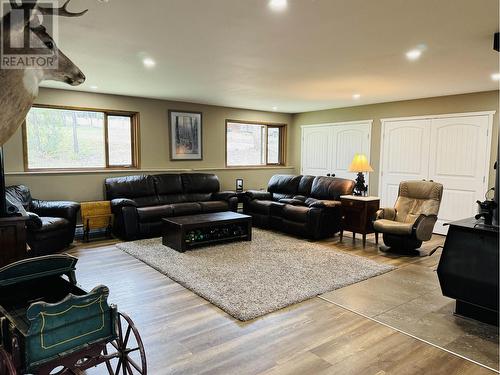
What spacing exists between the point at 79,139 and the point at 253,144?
3.93 m

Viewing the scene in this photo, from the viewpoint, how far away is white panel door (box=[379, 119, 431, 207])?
626 centimetres

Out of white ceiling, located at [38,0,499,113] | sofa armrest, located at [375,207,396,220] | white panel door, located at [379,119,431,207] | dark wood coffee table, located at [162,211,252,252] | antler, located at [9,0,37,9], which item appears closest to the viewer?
antler, located at [9,0,37,9]

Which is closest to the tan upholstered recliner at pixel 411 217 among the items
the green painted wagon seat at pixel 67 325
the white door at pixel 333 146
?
the white door at pixel 333 146

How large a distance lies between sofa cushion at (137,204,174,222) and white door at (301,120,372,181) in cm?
391

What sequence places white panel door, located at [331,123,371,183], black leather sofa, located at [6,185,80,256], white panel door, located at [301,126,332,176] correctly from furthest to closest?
white panel door, located at [301,126,332,176]
white panel door, located at [331,123,371,183]
black leather sofa, located at [6,185,80,256]

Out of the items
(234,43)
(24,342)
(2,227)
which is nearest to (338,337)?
(24,342)

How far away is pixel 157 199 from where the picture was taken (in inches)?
245

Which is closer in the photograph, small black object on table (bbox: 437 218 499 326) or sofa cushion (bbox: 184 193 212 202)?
small black object on table (bbox: 437 218 499 326)

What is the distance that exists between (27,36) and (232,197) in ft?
17.1

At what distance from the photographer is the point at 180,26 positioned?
110 inches

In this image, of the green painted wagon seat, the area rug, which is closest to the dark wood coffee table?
the area rug

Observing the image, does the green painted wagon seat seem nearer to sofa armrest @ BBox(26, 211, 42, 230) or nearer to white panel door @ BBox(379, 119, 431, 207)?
sofa armrest @ BBox(26, 211, 42, 230)

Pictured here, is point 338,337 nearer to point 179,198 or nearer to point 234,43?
point 234,43

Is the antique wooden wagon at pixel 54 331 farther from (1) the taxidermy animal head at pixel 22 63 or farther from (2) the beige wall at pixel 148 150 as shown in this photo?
(2) the beige wall at pixel 148 150
